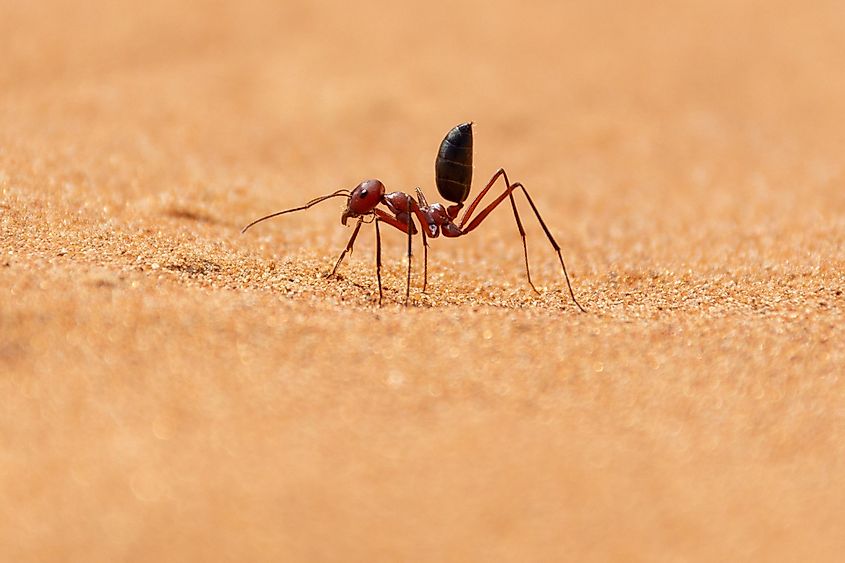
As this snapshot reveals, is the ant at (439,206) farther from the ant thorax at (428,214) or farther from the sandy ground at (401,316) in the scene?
the sandy ground at (401,316)

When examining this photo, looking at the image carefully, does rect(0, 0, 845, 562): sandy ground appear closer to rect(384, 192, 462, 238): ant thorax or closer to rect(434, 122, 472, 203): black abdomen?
rect(384, 192, 462, 238): ant thorax

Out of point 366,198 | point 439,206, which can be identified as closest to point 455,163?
point 439,206

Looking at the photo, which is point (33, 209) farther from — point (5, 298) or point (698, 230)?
point (698, 230)

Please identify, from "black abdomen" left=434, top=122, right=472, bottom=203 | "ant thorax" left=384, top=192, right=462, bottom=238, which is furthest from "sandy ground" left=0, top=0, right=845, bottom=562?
"black abdomen" left=434, top=122, right=472, bottom=203

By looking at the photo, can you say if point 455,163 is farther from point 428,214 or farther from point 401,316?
point 401,316

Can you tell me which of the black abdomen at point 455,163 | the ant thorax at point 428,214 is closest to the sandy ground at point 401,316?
the ant thorax at point 428,214
